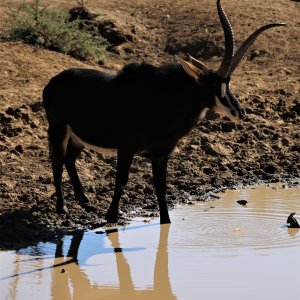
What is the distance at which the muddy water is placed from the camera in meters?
7.31

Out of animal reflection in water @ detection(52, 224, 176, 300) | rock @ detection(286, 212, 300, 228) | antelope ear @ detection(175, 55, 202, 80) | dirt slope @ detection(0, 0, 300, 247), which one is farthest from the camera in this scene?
dirt slope @ detection(0, 0, 300, 247)

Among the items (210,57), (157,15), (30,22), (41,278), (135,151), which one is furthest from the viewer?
(157,15)


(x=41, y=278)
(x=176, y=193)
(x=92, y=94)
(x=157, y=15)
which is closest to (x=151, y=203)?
(x=176, y=193)

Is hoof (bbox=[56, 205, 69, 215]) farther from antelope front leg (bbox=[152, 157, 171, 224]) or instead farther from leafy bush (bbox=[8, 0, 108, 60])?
leafy bush (bbox=[8, 0, 108, 60])

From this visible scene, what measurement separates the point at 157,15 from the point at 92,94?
9.64 metres

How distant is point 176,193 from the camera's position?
35.4 ft

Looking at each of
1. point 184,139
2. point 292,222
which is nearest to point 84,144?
point 292,222

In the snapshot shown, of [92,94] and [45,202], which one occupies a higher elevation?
[92,94]

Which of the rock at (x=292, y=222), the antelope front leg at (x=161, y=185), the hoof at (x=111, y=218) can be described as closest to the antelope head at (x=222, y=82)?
the antelope front leg at (x=161, y=185)

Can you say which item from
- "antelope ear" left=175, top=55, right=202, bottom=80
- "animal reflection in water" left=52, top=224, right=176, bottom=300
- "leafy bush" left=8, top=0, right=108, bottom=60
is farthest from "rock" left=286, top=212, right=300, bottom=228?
"leafy bush" left=8, top=0, right=108, bottom=60

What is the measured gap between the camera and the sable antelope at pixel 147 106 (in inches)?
363

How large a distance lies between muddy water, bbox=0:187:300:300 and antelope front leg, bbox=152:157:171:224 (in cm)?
13

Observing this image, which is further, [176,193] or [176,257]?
[176,193]

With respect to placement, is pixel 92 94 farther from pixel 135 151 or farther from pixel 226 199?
pixel 226 199
